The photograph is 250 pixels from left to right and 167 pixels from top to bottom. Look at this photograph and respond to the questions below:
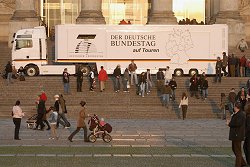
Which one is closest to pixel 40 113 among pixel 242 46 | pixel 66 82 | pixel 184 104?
pixel 184 104

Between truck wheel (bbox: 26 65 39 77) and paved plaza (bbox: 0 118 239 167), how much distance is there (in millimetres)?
14620

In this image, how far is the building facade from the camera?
189 ft

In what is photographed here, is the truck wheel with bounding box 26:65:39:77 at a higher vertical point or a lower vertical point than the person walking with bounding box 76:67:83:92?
higher

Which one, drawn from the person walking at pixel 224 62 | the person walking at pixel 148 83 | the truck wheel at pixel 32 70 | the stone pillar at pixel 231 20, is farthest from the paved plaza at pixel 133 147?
the stone pillar at pixel 231 20

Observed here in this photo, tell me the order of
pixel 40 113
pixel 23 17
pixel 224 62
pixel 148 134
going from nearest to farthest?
pixel 148 134
pixel 40 113
pixel 224 62
pixel 23 17

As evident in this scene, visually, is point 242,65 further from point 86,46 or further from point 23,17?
point 23,17

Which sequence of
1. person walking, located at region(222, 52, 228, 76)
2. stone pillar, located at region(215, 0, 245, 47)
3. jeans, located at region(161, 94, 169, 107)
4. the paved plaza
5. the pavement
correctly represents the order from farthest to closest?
1. stone pillar, located at region(215, 0, 245, 47)
2. person walking, located at region(222, 52, 228, 76)
3. jeans, located at region(161, 94, 169, 107)
4. the pavement
5. the paved plaza

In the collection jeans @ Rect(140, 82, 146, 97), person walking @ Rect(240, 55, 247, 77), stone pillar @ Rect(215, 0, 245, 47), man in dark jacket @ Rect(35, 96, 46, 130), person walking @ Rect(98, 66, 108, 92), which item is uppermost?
stone pillar @ Rect(215, 0, 245, 47)

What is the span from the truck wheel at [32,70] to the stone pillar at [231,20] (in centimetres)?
1571

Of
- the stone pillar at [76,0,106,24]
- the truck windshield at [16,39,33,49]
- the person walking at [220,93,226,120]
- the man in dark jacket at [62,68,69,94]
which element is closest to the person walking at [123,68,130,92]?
the man in dark jacket at [62,68,69,94]

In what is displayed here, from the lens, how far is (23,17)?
5794 centimetres

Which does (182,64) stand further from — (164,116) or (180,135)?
(180,135)

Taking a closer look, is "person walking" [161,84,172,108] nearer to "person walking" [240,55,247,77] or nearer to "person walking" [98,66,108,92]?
"person walking" [98,66,108,92]

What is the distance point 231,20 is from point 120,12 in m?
14.5
